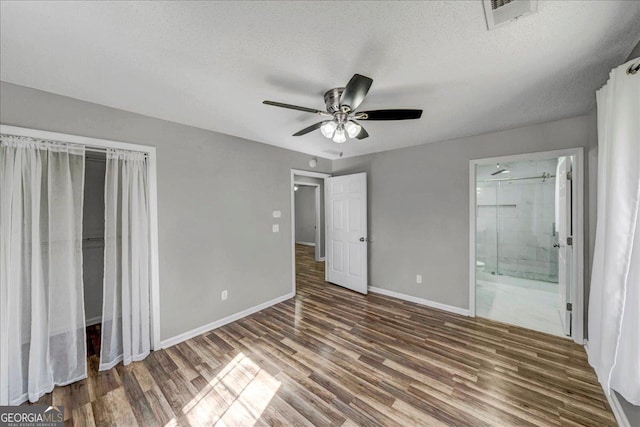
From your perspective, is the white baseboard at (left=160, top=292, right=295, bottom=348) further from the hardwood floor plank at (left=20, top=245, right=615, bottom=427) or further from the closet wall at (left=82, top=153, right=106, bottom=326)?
the closet wall at (left=82, top=153, right=106, bottom=326)

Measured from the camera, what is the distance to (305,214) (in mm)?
8758

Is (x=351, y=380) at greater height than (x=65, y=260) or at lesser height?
lesser

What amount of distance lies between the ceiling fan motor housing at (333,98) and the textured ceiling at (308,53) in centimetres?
6

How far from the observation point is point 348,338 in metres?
2.63

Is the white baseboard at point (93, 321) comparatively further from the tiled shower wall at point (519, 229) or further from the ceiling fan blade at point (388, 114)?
the tiled shower wall at point (519, 229)

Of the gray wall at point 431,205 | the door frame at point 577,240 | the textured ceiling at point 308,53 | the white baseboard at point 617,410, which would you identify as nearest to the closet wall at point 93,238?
the textured ceiling at point 308,53

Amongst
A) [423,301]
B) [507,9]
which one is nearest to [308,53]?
[507,9]

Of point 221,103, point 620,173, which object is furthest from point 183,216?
point 620,173

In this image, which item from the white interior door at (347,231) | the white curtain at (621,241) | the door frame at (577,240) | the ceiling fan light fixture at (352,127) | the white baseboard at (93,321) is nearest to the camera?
the white curtain at (621,241)

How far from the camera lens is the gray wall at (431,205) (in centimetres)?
280

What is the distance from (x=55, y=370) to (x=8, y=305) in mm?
676

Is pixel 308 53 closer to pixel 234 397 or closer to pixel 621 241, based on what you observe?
pixel 621 241

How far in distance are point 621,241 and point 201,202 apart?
136 inches

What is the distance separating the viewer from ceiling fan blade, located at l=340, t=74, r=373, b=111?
1349mm
